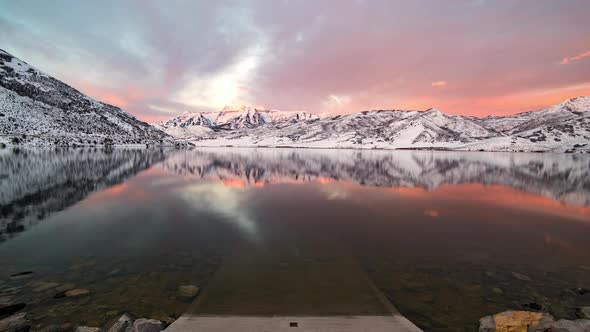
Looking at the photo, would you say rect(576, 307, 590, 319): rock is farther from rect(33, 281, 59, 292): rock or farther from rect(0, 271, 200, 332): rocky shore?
rect(33, 281, 59, 292): rock

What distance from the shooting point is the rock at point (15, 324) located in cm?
1156

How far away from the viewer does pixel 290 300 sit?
13609mm

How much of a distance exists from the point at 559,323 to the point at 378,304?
6.75 m

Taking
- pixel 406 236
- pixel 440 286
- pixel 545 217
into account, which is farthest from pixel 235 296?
pixel 545 217

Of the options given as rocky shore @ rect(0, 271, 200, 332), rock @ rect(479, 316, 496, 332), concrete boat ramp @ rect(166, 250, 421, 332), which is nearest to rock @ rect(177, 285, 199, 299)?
rocky shore @ rect(0, 271, 200, 332)

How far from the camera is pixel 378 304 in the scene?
1328cm

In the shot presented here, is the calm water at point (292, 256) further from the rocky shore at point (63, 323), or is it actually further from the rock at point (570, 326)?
the rock at point (570, 326)

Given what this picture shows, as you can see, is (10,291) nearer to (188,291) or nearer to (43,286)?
(43,286)

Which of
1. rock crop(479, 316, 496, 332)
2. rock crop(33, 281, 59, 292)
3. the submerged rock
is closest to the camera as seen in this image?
rock crop(479, 316, 496, 332)

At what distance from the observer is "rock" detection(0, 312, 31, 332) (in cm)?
1156

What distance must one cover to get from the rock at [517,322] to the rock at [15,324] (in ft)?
60.8

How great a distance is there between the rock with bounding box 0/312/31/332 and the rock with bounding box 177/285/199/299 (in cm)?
586

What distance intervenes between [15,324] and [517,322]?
20.3m

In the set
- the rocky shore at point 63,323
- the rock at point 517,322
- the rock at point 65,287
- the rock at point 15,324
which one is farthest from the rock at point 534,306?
the rock at point 65,287
